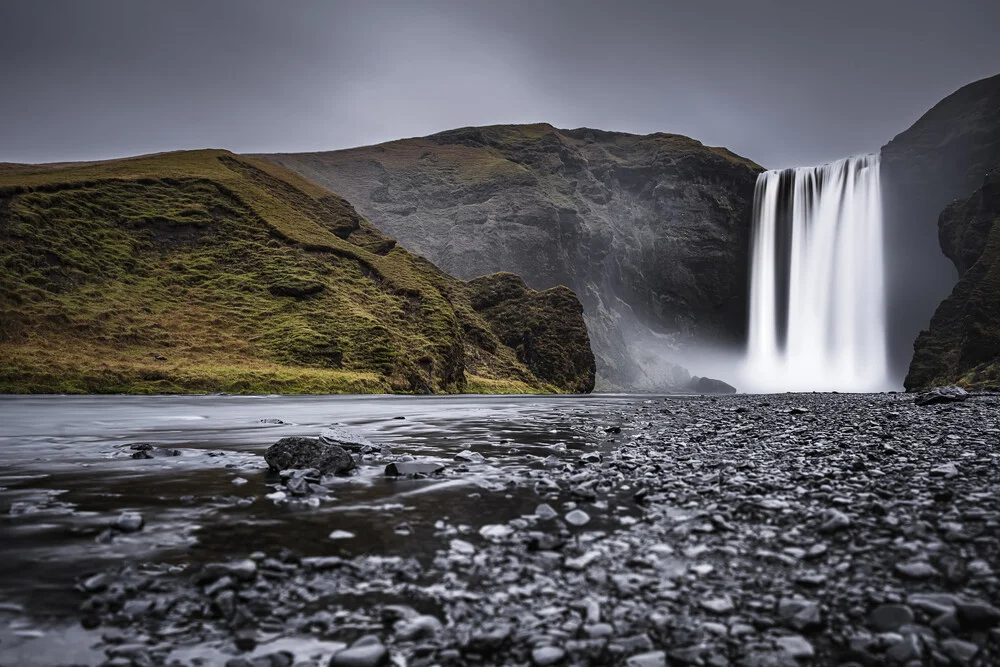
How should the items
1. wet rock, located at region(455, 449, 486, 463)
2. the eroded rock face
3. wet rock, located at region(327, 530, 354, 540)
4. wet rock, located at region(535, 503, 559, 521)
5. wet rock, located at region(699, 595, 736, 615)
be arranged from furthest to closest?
1. the eroded rock face
2. wet rock, located at region(455, 449, 486, 463)
3. wet rock, located at region(535, 503, 559, 521)
4. wet rock, located at region(327, 530, 354, 540)
5. wet rock, located at region(699, 595, 736, 615)

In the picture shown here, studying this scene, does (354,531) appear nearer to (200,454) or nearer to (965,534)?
(965,534)

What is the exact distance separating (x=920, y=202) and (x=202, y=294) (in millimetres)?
148271

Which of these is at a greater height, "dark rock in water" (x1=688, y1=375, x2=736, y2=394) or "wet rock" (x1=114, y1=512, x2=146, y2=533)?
"wet rock" (x1=114, y1=512, x2=146, y2=533)

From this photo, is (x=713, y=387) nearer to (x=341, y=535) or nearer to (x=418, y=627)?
(x=341, y=535)

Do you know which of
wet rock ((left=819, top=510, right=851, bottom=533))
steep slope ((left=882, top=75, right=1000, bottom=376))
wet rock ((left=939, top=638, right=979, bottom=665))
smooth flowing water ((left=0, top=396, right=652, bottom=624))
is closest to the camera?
wet rock ((left=939, top=638, right=979, bottom=665))

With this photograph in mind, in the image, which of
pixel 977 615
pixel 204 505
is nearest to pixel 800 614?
pixel 977 615

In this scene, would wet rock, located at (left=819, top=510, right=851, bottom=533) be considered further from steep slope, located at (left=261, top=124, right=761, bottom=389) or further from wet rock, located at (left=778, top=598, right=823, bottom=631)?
steep slope, located at (left=261, top=124, right=761, bottom=389)

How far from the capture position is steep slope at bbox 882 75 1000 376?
120 meters

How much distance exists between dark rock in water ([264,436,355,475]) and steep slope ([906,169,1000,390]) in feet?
262

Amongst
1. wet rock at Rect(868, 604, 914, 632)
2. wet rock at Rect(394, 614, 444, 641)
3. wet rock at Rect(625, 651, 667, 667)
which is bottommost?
wet rock at Rect(394, 614, 444, 641)

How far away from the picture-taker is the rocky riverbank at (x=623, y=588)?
127 inches

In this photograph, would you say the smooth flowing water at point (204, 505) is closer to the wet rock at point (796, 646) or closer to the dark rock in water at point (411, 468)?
the dark rock in water at point (411, 468)

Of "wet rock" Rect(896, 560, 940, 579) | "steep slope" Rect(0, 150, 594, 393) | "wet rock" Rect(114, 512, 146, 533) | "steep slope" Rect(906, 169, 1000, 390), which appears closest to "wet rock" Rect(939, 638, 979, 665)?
"wet rock" Rect(896, 560, 940, 579)

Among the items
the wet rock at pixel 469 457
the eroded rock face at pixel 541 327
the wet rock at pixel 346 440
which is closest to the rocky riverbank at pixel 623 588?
the wet rock at pixel 469 457
